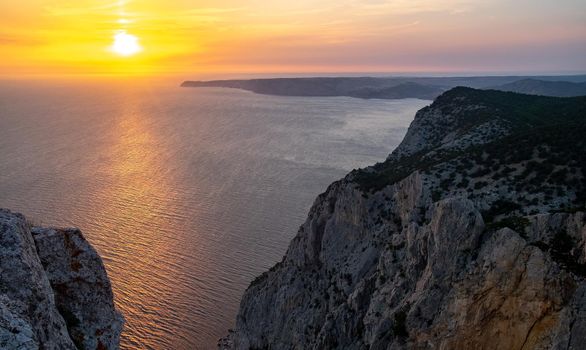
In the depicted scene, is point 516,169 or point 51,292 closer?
point 51,292

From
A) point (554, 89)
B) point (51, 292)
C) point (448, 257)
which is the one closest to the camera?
point (51, 292)

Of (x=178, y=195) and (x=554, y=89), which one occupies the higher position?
(x=554, y=89)

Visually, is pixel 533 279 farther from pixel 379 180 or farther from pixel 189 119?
pixel 189 119

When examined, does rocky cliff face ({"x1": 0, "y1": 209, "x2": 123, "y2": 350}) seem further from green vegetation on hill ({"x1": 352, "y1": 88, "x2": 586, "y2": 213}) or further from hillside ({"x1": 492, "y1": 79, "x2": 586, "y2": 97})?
hillside ({"x1": 492, "y1": 79, "x2": 586, "y2": 97})

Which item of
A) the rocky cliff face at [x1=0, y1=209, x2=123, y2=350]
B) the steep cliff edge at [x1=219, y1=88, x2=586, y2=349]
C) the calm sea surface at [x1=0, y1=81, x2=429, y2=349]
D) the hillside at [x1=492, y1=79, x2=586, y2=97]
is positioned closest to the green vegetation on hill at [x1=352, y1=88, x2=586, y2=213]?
the steep cliff edge at [x1=219, y1=88, x2=586, y2=349]

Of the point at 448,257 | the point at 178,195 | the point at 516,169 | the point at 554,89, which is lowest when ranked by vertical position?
the point at 178,195

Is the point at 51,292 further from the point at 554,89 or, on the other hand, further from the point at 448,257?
the point at 554,89

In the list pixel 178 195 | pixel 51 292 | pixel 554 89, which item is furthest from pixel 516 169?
pixel 554 89
